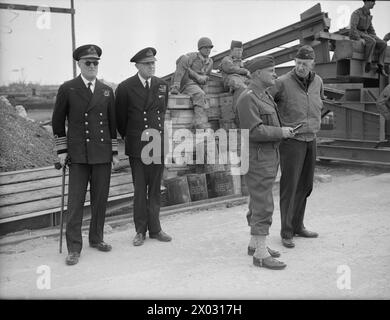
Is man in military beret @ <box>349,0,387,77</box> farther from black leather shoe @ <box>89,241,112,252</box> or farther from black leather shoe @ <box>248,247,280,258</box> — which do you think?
black leather shoe @ <box>89,241,112,252</box>

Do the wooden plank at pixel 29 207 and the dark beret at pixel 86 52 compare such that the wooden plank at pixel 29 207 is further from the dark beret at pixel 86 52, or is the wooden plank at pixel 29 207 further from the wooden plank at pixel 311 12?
the wooden plank at pixel 311 12

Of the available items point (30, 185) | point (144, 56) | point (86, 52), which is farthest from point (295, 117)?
point (30, 185)

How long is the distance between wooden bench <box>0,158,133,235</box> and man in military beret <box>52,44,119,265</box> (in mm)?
1093

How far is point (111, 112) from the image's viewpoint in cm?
471

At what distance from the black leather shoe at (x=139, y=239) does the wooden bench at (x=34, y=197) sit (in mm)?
1130

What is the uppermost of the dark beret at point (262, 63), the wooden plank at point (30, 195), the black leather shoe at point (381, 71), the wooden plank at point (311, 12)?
the wooden plank at point (311, 12)

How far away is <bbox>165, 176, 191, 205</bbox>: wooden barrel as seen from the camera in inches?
273

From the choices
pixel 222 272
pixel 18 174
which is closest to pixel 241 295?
pixel 222 272

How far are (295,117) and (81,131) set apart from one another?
209 cm

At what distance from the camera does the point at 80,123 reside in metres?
4.52

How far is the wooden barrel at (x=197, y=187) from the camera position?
7.15 m

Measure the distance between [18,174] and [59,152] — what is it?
6.95 ft

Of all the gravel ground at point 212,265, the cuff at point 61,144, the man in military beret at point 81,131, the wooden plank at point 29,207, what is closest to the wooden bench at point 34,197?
the wooden plank at point 29,207
